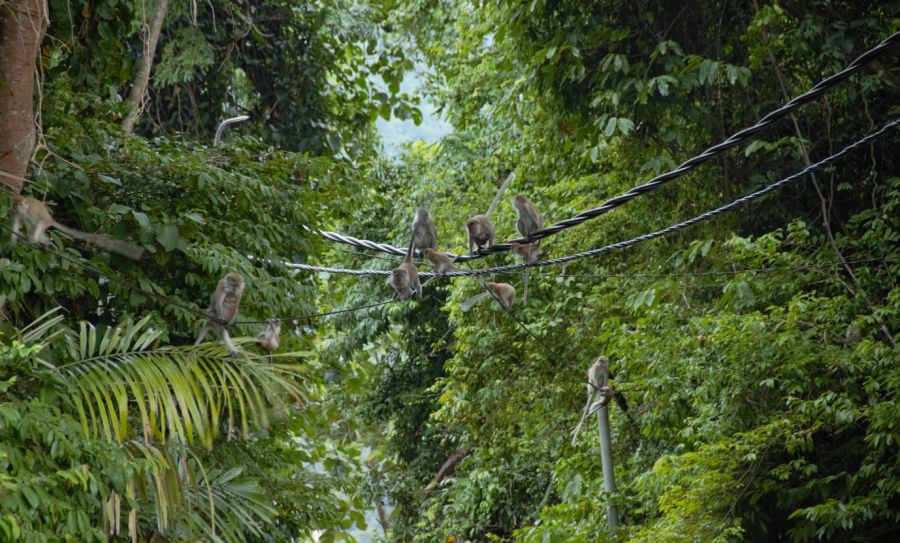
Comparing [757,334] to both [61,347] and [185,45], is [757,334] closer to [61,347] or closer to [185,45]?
[61,347]

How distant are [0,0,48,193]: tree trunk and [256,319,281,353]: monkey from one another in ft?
4.71

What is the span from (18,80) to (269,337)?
1.79m

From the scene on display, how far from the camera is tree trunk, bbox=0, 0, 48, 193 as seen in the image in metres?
5.21

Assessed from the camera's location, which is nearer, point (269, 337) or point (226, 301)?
point (226, 301)

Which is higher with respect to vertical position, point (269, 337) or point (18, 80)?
point (18, 80)

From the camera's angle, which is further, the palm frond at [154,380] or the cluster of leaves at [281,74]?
the cluster of leaves at [281,74]

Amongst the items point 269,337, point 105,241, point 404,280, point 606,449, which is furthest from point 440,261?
point 105,241

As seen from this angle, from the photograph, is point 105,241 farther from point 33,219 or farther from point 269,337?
point 269,337

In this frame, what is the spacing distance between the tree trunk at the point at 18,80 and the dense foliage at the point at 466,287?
0.13 metres

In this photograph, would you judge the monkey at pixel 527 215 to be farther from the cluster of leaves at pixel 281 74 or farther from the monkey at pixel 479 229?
the cluster of leaves at pixel 281 74

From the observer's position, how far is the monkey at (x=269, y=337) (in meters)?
5.87

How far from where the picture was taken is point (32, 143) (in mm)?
5289

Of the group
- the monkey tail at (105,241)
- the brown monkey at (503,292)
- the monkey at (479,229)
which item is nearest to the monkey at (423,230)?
the monkey at (479,229)

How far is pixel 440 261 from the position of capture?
6.59 m
